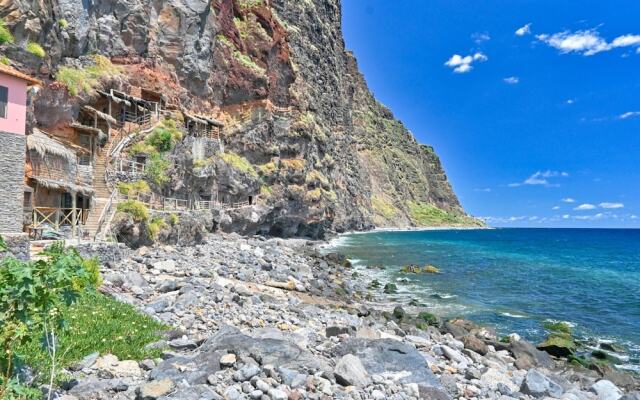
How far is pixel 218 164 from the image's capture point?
45812mm

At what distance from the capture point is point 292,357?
850cm

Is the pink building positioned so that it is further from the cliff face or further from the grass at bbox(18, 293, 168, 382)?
the cliff face

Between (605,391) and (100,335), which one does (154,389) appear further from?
(605,391)

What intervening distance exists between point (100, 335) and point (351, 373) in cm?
600

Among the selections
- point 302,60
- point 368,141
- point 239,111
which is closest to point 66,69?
point 239,111

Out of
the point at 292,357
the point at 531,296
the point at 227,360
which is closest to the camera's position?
the point at 227,360

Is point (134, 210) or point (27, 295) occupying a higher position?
point (134, 210)

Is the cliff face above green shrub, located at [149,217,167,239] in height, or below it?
above

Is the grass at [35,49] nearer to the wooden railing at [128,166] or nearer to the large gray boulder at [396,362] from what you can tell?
the wooden railing at [128,166]

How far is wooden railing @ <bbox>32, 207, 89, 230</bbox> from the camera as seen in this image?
22.3 meters

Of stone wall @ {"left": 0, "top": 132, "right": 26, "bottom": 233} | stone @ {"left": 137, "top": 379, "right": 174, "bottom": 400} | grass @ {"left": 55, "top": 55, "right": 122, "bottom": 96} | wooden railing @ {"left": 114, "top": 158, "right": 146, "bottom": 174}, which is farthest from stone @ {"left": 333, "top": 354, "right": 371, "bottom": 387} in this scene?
grass @ {"left": 55, "top": 55, "right": 122, "bottom": 96}

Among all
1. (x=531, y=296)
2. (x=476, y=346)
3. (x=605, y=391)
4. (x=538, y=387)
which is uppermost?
(x=538, y=387)

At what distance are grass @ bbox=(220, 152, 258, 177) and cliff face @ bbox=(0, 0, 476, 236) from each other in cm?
88

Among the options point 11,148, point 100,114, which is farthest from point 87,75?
point 11,148
